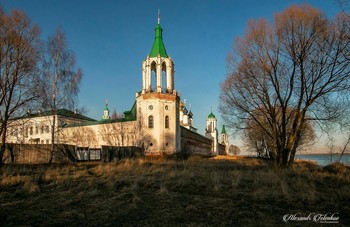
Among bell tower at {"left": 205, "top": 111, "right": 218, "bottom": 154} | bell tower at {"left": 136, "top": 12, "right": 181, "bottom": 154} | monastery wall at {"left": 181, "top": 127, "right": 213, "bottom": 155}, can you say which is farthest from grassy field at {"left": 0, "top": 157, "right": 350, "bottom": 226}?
bell tower at {"left": 205, "top": 111, "right": 218, "bottom": 154}

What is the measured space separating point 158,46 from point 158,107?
8417mm

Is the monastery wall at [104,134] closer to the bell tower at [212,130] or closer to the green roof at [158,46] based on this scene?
the green roof at [158,46]

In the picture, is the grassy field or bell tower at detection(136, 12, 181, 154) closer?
the grassy field

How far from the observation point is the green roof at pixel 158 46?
36031 mm

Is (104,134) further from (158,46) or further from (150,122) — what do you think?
(158,46)

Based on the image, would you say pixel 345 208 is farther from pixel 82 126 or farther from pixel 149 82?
pixel 82 126

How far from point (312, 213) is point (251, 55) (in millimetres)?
13693

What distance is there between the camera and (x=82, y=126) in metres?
46.2

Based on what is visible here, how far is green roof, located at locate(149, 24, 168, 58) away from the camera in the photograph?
118 feet

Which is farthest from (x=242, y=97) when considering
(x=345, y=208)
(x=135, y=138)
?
(x=135, y=138)

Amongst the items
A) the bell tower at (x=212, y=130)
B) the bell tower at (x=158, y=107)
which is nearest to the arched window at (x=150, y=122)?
the bell tower at (x=158, y=107)

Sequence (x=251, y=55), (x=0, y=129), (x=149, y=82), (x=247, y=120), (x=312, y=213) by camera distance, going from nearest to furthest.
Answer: (x=312, y=213) < (x=0, y=129) < (x=251, y=55) < (x=247, y=120) < (x=149, y=82)

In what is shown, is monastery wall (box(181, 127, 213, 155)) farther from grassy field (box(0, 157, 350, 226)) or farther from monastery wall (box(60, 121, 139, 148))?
grassy field (box(0, 157, 350, 226))

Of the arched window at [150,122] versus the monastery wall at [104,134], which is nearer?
the arched window at [150,122]
